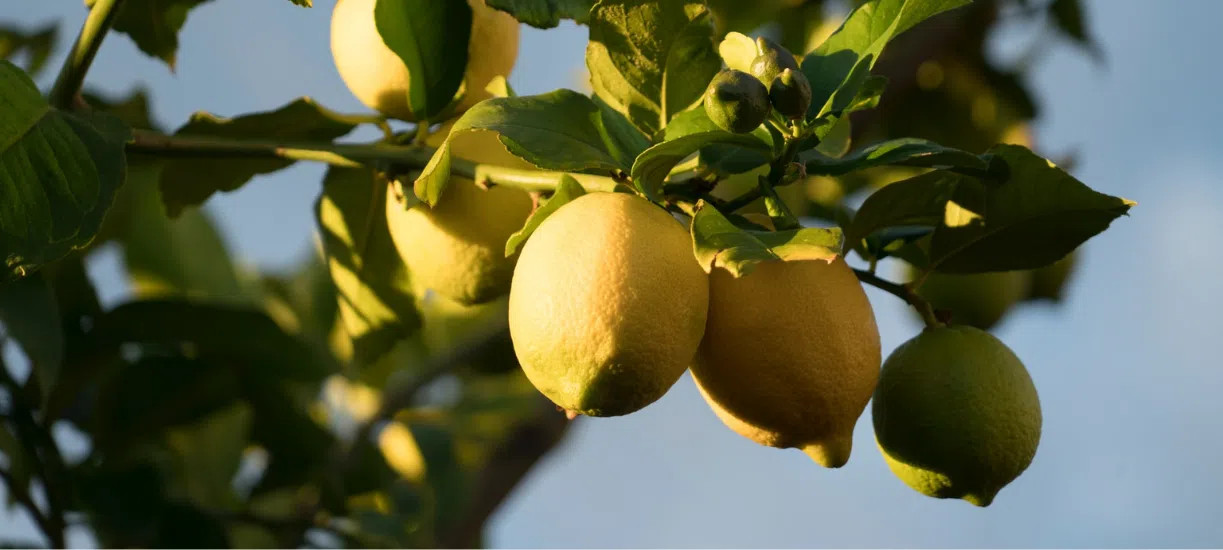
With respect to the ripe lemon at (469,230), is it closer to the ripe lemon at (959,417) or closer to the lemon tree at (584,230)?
the lemon tree at (584,230)

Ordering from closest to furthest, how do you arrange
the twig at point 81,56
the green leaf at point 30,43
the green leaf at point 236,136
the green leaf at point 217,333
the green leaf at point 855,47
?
the green leaf at point 855,47 < the twig at point 81,56 < the green leaf at point 236,136 < the green leaf at point 217,333 < the green leaf at point 30,43

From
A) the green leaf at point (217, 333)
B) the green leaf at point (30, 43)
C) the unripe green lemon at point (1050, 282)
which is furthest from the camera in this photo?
the unripe green lemon at point (1050, 282)

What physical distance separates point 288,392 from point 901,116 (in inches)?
49.0

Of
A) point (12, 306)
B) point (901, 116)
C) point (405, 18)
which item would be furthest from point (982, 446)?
point (901, 116)

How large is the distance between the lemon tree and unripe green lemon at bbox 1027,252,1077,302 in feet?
3.40

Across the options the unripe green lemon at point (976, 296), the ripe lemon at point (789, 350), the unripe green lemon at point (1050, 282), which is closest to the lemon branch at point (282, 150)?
the ripe lemon at point (789, 350)

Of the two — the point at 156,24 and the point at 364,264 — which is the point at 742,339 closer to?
the point at 364,264

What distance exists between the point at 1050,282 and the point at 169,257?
1.48 metres

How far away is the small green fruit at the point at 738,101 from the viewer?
0.64m

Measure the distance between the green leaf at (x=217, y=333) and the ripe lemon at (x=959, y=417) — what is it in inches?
29.3

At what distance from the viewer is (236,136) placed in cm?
95

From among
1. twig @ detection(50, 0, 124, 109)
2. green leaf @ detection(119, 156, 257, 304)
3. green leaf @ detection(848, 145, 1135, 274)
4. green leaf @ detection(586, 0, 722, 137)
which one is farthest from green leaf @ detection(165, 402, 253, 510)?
green leaf @ detection(848, 145, 1135, 274)

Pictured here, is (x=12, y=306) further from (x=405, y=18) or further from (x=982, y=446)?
(x=982, y=446)

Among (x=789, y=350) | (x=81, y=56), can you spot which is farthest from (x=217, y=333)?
(x=789, y=350)
